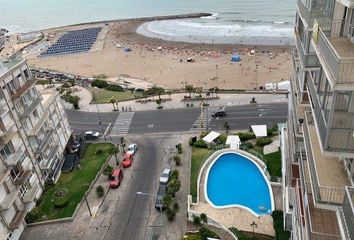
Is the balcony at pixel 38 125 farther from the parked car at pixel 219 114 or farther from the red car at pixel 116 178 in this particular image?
the parked car at pixel 219 114

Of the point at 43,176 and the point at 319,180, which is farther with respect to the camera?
the point at 43,176

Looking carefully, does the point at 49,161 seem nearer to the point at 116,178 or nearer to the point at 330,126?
the point at 116,178

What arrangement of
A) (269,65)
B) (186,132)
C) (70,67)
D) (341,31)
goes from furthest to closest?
(70,67) < (269,65) < (186,132) < (341,31)

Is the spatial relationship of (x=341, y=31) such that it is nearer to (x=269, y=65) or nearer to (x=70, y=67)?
(x=269, y=65)

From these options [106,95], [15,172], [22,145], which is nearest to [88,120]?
[106,95]

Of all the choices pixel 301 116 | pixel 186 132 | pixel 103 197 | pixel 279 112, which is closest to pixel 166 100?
pixel 186 132

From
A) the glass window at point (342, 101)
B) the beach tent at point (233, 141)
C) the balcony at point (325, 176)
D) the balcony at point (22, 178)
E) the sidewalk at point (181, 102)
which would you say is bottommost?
the sidewalk at point (181, 102)

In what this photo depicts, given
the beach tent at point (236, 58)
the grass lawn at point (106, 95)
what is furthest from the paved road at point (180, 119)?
the beach tent at point (236, 58)
